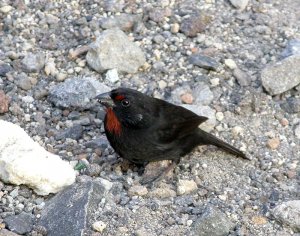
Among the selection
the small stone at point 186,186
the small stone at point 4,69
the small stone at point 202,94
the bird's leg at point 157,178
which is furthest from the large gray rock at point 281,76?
the small stone at point 4,69

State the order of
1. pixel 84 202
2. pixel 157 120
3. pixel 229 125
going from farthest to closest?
1. pixel 229 125
2. pixel 157 120
3. pixel 84 202

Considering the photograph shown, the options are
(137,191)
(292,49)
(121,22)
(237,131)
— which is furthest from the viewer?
(121,22)

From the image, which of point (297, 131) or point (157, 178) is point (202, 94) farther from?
point (157, 178)

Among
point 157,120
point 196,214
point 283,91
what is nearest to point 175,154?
point 157,120

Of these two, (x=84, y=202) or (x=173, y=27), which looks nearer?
(x=84, y=202)

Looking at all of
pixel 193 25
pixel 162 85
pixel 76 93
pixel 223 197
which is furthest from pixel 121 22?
pixel 223 197

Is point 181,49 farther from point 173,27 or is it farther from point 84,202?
point 84,202
